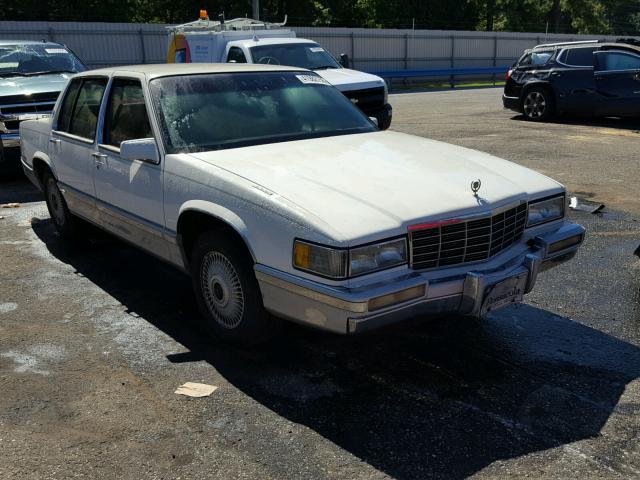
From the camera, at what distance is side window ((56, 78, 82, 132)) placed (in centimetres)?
595

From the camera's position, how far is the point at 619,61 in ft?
44.9

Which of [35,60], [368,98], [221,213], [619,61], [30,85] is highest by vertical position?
[35,60]

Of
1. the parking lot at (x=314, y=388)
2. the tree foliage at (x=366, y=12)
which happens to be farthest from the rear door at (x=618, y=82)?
the tree foliage at (x=366, y=12)

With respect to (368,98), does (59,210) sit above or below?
below

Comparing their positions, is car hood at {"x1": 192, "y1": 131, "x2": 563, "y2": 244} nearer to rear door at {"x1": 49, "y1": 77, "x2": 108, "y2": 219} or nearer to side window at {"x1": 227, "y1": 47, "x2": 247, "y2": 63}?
rear door at {"x1": 49, "y1": 77, "x2": 108, "y2": 219}

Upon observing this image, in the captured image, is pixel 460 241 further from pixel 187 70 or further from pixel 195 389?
pixel 187 70

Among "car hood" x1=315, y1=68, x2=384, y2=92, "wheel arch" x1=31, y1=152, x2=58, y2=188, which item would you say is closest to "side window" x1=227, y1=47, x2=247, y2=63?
"car hood" x1=315, y1=68, x2=384, y2=92

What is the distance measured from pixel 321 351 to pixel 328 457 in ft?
3.75

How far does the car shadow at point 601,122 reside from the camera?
14.1 metres

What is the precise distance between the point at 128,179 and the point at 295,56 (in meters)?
9.10

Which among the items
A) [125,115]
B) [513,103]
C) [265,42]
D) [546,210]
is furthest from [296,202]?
[513,103]

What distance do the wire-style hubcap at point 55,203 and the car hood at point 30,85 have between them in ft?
10.9

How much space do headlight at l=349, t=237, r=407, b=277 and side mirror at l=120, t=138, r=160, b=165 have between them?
176 centimetres

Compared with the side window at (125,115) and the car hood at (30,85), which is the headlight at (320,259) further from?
the car hood at (30,85)
